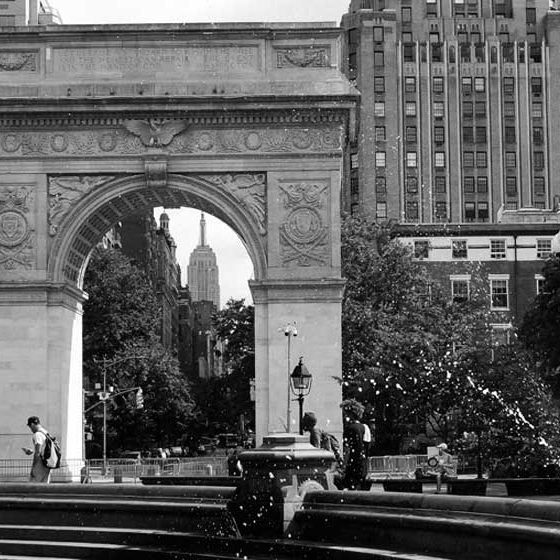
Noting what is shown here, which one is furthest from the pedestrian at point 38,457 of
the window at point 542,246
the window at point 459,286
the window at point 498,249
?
the window at point 542,246

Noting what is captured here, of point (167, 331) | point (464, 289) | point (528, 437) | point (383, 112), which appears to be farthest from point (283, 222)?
point (167, 331)

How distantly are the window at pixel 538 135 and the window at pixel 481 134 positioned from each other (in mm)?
3713

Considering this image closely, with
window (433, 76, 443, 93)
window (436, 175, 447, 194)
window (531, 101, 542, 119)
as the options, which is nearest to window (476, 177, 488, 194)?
window (436, 175, 447, 194)

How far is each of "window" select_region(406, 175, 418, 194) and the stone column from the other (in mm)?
60184

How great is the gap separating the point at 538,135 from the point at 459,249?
99.7ft

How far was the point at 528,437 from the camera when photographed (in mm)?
33125

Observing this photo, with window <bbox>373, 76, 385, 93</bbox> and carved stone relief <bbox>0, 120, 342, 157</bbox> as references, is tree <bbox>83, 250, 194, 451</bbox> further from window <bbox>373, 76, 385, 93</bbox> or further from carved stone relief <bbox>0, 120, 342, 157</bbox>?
window <bbox>373, 76, 385, 93</bbox>

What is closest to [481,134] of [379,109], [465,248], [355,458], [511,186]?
[511,186]

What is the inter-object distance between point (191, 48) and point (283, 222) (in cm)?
595

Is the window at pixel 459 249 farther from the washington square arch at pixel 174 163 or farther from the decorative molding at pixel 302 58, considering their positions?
the decorative molding at pixel 302 58

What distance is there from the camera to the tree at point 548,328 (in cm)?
4022

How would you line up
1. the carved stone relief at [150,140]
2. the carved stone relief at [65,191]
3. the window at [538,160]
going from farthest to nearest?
the window at [538,160]
the carved stone relief at [150,140]
the carved stone relief at [65,191]

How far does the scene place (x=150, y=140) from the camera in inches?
1556

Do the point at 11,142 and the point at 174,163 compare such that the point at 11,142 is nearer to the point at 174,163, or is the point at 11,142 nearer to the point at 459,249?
the point at 174,163
